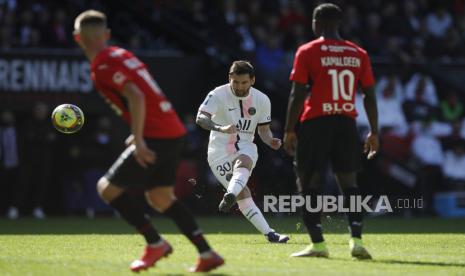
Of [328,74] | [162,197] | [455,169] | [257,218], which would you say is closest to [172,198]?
[162,197]

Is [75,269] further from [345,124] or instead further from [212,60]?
[212,60]

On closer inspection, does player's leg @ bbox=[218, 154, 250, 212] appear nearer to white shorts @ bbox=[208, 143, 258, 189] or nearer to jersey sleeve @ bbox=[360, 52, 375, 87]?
white shorts @ bbox=[208, 143, 258, 189]

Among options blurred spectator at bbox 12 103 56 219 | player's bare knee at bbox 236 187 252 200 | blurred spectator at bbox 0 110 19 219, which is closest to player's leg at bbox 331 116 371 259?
player's bare knee at bbox 236 187 252 200

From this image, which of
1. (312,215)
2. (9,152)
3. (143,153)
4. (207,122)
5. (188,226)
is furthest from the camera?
(9,152)

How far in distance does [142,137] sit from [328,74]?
2.35 meters

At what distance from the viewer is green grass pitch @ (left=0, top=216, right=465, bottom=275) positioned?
9.05m

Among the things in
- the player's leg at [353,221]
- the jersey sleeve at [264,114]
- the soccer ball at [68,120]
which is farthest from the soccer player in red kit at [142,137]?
the soccer ball at [68,120]

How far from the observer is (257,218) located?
1239 centimetres

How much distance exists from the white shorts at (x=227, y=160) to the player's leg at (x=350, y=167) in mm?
2727

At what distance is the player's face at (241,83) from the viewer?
486 inches

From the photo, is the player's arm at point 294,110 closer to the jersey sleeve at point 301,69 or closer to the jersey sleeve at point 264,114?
the jersey sleeve at point 301,69

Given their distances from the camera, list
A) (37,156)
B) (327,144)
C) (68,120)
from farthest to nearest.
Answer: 1. (37,156)
2. (68,120)
3. (327,144)

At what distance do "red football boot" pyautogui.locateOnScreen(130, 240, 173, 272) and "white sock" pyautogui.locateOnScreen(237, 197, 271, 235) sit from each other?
3.60 meters
